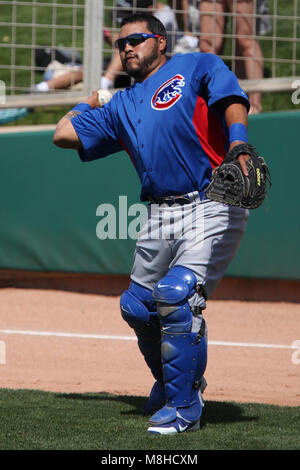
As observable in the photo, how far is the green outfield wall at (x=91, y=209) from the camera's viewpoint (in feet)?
22.9

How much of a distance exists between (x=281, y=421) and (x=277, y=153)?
3.42m

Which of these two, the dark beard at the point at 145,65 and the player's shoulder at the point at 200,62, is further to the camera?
the dark beard at the point at 145,65

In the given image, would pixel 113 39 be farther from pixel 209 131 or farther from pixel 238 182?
pixel 238 182

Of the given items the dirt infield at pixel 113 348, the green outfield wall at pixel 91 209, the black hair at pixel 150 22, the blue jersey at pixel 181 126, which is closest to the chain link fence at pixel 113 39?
the green outfield wall at pixel 91 209

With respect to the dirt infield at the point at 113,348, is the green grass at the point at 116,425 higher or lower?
higher

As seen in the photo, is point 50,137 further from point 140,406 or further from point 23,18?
point 140,406

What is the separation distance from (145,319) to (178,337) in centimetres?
34

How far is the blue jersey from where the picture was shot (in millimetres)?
3912

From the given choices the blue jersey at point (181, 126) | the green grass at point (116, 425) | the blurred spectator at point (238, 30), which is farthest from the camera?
the blurred spectator at point (238, 30)

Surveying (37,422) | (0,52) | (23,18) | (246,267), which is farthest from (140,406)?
(0,52)

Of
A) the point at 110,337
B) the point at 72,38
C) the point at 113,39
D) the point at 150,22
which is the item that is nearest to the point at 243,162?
the point at 150,22

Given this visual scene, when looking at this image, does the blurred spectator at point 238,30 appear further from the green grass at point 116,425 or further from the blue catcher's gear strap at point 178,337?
the blue catcher's gear strap at point 178,337

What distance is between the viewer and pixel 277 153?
6965mm

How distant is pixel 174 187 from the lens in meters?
3.94
